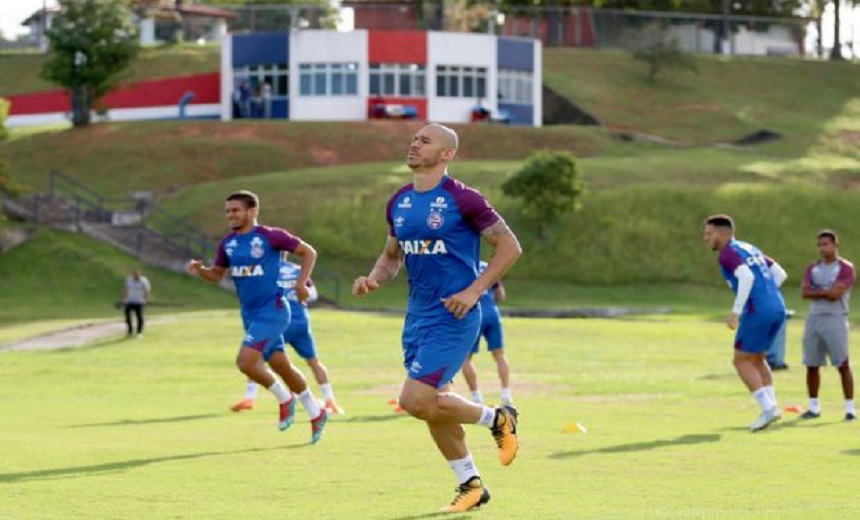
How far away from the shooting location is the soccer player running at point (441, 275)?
14148 mm

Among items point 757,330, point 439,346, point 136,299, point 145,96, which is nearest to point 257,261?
point 757,330

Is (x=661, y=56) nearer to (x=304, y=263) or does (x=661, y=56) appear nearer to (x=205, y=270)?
(x=304, y=263)

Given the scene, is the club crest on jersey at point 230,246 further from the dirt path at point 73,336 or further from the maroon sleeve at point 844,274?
the dirt path at point 73,336

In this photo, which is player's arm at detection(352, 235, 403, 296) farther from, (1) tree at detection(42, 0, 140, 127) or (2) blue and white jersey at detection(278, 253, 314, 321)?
(1) tree at detection(42, 0, 140, 127)

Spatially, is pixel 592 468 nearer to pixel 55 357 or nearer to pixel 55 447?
Result: pixel 55 447

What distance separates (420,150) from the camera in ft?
46.5

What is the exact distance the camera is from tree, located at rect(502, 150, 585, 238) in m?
77.2

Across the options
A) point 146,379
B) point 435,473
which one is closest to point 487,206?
point 435,473

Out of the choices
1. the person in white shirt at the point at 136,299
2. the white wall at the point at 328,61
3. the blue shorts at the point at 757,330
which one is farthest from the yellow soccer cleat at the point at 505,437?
the white wall at the point at 328,61

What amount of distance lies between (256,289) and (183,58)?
101 meters

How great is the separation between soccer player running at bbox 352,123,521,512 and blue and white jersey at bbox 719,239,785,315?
8.19 metres

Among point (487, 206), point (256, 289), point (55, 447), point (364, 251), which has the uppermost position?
point (487, 206)

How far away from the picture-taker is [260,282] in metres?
20.9

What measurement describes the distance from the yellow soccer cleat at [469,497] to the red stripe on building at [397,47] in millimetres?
91870
